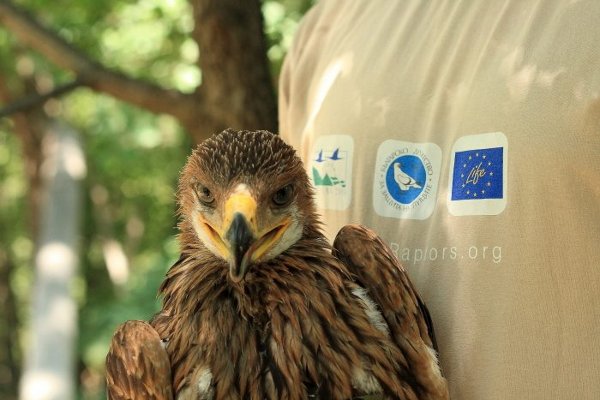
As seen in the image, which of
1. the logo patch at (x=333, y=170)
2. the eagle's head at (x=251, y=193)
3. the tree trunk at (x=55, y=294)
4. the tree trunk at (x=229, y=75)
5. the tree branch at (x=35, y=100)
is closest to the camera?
the eagle's head at (x=251, y=193)

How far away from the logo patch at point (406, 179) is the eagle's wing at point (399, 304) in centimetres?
15

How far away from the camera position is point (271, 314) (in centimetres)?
230

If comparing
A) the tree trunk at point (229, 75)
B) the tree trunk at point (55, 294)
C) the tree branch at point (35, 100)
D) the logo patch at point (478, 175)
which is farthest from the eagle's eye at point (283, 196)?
the tree trunk at point (55, 294)

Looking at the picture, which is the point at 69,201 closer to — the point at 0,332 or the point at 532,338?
the point at 532,338

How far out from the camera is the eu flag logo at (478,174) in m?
2.18

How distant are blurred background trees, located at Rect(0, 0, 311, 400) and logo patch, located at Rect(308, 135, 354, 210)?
68 centimetres

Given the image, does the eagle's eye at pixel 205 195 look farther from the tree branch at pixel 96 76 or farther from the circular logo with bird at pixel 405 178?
the tree branch at pixel 96 76

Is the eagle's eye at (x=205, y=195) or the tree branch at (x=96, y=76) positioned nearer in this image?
the eagle's eye at (x=205, y=195)

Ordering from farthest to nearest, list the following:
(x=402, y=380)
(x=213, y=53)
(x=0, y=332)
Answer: (x=0, y=332), (x=213, y=53), (x=402, y=380)

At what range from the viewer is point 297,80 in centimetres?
305

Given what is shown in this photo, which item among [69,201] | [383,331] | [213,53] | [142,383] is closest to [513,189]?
[383,331]

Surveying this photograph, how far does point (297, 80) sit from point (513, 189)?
1138 millimetres

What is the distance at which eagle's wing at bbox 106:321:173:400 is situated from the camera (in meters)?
2.21

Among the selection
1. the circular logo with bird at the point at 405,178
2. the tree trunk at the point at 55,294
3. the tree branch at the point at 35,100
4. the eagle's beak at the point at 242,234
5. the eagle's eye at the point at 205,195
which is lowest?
the tree trunk at the point at 55,294
